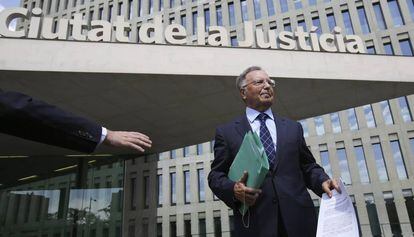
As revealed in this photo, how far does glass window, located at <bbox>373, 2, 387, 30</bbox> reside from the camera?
32956mm

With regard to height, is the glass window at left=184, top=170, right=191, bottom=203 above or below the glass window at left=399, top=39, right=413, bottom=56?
below

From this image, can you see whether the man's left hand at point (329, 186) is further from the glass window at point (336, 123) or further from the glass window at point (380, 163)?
the glass window at point (336, 123)

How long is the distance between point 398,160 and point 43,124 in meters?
A: 33.1

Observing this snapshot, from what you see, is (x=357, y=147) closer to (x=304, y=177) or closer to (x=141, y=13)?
(x=141, y=13)

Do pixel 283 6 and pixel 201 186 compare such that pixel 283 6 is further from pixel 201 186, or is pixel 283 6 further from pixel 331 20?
pixel 201 186

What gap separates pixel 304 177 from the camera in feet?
9.56

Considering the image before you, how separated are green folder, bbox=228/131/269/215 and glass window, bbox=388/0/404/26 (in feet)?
116

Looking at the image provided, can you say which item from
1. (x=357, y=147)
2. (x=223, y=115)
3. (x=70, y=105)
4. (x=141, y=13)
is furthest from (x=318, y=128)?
(x=70, y=105)

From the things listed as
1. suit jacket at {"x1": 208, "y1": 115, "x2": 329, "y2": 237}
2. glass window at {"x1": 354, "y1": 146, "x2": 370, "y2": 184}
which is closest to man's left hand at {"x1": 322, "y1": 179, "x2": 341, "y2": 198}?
suit jacket at {"x1": 208, "y1": 115, "x2": 329, "y2": 237}

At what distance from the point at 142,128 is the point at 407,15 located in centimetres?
2928

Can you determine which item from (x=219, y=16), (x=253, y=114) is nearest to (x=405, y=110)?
(x=219, y=16)

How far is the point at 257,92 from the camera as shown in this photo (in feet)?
9.75

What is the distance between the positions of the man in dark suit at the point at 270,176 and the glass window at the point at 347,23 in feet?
111

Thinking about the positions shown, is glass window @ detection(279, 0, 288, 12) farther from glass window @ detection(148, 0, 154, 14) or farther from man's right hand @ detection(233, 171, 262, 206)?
man's right hand @ detection(233, 171, 262, 206)
